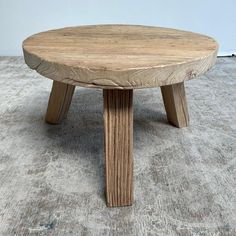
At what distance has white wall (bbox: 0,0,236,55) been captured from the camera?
2.43 meters

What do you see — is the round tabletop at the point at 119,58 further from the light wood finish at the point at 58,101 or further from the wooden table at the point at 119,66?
the light wood finish at the point at 58,101

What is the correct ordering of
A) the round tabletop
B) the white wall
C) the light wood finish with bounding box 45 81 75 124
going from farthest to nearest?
the white wall, the light wood finish with bounding box 45 81 75 124, the round tabletop

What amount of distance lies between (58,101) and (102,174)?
40cm

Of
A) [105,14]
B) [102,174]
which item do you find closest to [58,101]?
[102,174]

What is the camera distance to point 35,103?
1.64 meters

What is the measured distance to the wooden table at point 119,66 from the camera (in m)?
0.81

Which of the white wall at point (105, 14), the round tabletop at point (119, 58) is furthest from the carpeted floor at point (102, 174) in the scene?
the white wall at point (105, 14)

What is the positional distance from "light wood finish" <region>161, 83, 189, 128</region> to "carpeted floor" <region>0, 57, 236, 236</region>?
4 cm

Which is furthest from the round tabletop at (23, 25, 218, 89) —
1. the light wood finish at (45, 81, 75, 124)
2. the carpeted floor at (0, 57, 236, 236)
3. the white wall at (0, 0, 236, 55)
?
the white wall at (0, 0, 236, 55)

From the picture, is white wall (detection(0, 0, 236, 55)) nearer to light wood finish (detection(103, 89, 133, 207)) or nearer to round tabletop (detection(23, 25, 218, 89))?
round tabletop (detection(23, 25, 218, 89))

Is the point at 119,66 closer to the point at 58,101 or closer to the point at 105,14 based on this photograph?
the point at 58,101

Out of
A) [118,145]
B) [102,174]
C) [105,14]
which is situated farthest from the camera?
[105,14]

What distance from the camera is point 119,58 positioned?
0.88m

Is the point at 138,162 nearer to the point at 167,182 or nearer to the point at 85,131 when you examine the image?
the point at 167,182
